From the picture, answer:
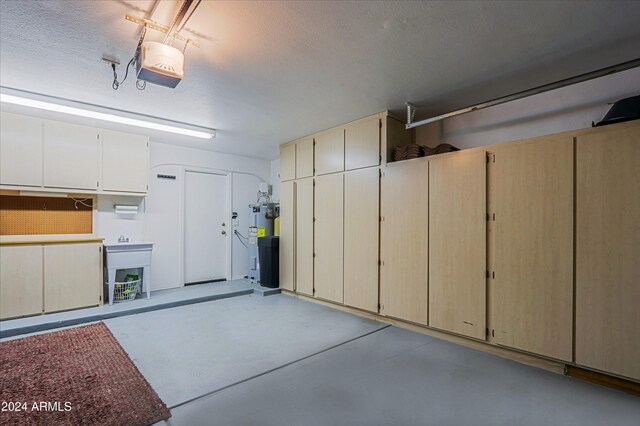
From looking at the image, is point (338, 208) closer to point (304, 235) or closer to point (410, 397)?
point (304, 235)

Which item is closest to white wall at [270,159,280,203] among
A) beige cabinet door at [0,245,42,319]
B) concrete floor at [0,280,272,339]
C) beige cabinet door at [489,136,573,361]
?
concrete floor at [0,280,272,339]

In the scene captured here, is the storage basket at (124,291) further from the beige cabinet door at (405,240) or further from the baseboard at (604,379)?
the baseboard at (604,379)

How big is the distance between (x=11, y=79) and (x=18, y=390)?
9.87 feet

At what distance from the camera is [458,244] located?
11.0ft

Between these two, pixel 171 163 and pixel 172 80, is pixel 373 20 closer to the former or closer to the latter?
pixel 172 80

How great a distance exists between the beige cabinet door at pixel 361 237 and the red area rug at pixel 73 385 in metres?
2.73

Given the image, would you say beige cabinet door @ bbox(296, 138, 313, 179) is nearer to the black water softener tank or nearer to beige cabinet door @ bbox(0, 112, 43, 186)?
the black water softener tank

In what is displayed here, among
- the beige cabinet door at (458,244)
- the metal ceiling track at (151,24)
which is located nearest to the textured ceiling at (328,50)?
the metal ceiling track at (151,24)

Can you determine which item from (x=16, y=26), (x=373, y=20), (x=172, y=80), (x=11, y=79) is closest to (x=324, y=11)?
(x=373, y=20)

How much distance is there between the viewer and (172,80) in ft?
8.01

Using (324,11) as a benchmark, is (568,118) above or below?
below

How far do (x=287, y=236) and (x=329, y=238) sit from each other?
1092mm

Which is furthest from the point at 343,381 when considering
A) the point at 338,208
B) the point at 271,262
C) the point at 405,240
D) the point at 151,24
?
the point at 271,262

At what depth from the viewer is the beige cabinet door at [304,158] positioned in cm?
514
